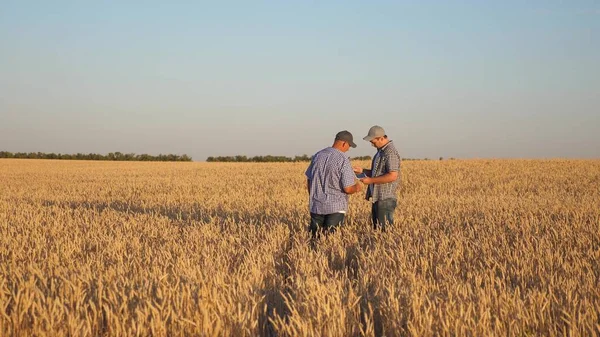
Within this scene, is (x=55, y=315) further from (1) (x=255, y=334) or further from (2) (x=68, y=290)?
(1) (x=255, y=334)

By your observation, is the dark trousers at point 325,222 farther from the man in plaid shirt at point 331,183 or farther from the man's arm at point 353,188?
the man's arm at point 353,188

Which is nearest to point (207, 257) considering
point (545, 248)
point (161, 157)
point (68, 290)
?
point (68, 290)

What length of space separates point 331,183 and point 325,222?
576 millimetres

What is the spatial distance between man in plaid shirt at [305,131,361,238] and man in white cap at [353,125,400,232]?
24.5 inches

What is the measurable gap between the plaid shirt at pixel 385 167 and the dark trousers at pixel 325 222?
2.51ft

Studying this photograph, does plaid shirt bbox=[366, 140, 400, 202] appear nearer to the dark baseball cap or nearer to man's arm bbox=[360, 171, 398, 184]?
man's arm bbox=[360, 171, 398, 184]

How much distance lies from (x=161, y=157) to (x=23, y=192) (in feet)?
130

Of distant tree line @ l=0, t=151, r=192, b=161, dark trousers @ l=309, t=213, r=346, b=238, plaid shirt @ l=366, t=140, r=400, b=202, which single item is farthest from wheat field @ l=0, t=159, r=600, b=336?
distant tree line @ l=0, t=151, r=192, b=161

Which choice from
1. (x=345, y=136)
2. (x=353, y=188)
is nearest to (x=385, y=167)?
(x=353, y=188)

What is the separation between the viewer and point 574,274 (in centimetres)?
526

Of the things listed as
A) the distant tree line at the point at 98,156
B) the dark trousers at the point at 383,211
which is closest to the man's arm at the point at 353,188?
the dark trousers at the point at 383,211

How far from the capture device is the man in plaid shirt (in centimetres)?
707

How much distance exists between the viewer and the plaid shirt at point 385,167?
7727mm

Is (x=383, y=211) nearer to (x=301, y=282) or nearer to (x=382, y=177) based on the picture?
(x=382, y=177)
